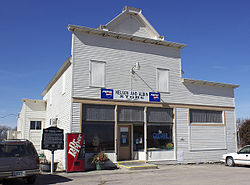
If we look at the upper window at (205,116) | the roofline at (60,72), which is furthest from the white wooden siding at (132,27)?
the upper window at (205,116)

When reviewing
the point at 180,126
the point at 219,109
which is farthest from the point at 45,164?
the point at 219,109

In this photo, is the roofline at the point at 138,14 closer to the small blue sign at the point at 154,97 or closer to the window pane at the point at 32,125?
the small blue sign at the point at 154,97

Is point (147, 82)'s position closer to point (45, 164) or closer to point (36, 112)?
point (45, 164)

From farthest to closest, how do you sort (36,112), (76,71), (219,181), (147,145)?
(36,112) → (147,145) → (76,71) → (219,181)

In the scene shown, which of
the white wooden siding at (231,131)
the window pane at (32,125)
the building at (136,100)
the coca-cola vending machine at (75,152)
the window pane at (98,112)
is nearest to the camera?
the coca-cola vending machine at (75,152)

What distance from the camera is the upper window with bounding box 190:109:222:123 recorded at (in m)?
18.2

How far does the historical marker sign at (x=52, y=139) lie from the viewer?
42.8ft

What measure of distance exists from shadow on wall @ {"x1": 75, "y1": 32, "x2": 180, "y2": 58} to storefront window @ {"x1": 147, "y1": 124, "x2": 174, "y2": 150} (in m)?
4.73

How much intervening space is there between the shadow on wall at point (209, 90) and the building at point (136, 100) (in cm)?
7

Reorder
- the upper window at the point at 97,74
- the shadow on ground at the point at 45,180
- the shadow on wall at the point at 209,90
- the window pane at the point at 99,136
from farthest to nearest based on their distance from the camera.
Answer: the shadow on wall at the point at 209,90 < the upper window at the point at 97,74 < the window pane at the point at 99,136 < the shadow on ground at the point at 45,180

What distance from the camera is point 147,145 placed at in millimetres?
16172

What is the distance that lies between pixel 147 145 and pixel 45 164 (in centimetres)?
597

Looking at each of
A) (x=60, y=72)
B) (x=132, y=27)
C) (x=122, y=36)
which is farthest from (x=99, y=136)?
(x=132, y=27)

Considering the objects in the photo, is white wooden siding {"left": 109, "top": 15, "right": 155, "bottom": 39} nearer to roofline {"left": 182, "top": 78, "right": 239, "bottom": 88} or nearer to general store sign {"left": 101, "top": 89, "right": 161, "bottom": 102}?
roofline {"left": 182, "top": 78, "right": 239, "bottom": 88}
